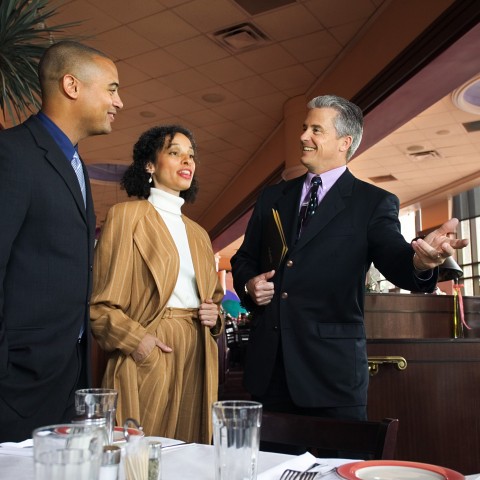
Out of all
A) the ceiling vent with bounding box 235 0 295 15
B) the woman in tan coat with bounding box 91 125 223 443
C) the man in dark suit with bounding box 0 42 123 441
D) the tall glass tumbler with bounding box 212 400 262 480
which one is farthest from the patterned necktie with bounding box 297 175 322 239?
the ceiling vent with bounding box 235 0 295 15

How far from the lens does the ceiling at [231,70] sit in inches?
215

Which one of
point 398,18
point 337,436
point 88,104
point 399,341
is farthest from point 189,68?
point 337,436

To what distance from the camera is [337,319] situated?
182 centimetres

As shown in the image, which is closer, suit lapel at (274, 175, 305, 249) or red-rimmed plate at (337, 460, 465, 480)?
red-rimmed plate at (337, 460, 465, 480)

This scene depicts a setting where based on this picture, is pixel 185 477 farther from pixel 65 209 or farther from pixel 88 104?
pixel 88 104

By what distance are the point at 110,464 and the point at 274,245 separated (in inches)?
53.1

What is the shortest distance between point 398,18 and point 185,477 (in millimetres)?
5041

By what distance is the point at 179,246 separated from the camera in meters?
2.11

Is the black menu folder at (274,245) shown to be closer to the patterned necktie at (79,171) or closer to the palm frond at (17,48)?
the patterned necktie at (79,171)

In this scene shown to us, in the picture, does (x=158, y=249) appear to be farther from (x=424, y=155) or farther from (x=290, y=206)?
(x=424, y=155)

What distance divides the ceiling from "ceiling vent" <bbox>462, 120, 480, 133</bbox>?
0.09 m

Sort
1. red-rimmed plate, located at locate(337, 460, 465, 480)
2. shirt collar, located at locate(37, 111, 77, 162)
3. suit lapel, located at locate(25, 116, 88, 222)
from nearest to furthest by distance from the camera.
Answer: red-rimmed plate, located at locate(337, 460, 465, 480) → suit lapel, located at locate(25, 116, 88, 222) → shirt collar, located at locate(37, 111, 77, 162)

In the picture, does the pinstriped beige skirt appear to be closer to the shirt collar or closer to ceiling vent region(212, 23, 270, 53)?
the shirt collar

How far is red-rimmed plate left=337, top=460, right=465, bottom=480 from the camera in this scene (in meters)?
0.82
